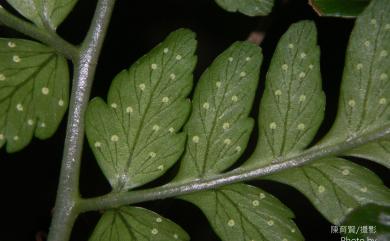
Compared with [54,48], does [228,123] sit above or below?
below

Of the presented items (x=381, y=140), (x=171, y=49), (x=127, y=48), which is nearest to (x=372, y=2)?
(x=381, y=140)

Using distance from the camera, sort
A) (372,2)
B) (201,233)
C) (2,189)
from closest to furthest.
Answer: (372,2), (2,189), (201,233)

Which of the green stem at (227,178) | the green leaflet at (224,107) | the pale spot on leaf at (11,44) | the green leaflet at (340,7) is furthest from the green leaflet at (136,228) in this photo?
the green leaflet at (340,7)

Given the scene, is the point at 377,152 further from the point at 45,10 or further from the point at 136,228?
the point at 45,10

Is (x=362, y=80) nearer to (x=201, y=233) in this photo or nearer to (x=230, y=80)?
(x=230, y=80)

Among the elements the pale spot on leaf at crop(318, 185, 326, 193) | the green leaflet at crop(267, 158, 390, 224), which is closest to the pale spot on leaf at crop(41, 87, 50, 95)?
the green leaflet at crop(267, 158, 390, 224)

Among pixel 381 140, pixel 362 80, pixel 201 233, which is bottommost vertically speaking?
pixel 201 233

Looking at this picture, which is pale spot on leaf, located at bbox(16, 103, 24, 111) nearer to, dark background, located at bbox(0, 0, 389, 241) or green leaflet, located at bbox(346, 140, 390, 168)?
dark background, located at bbox(0, 0, 389, 241)
